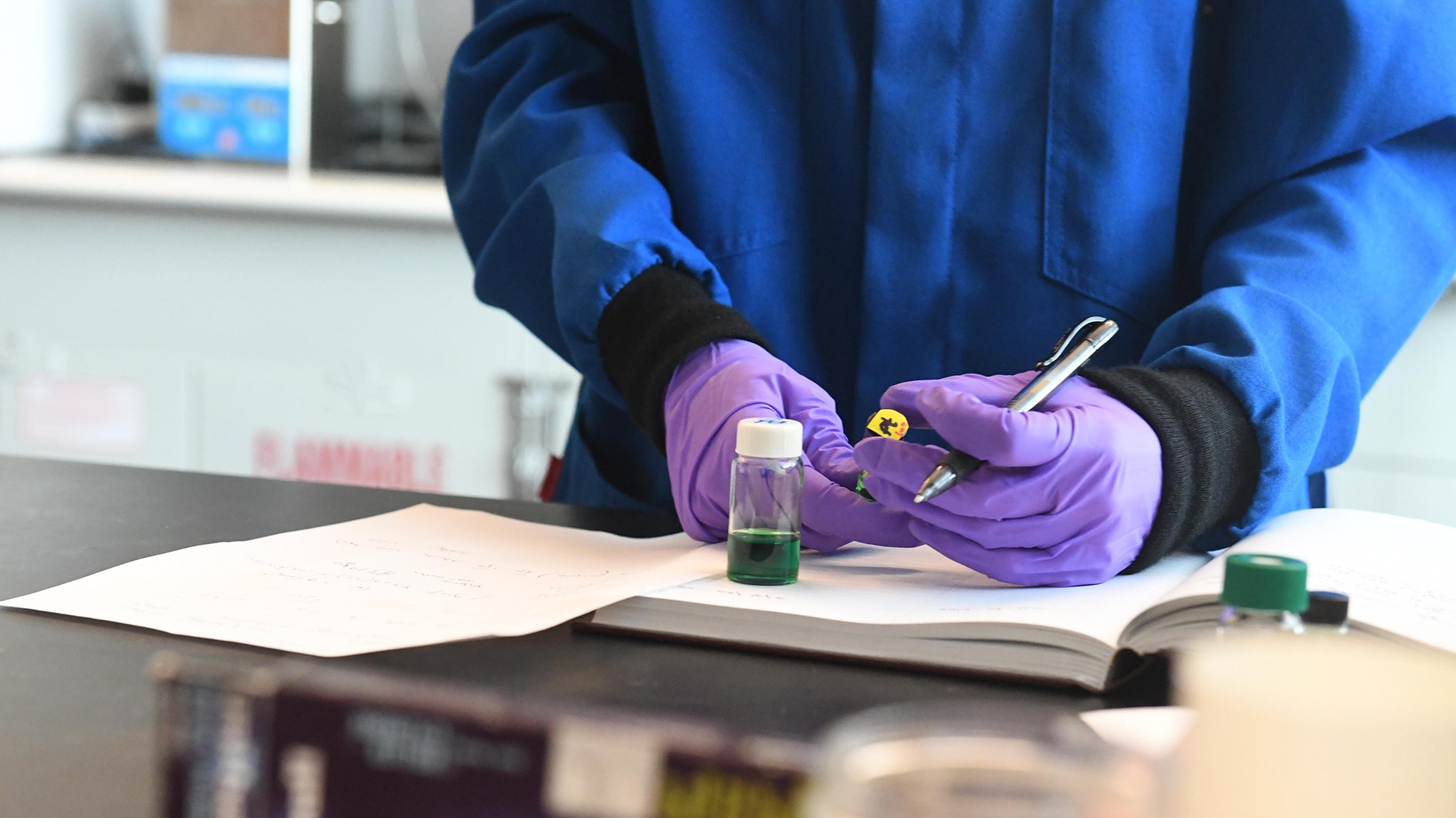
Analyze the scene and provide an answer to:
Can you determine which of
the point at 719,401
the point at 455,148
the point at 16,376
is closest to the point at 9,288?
the point at 16,376

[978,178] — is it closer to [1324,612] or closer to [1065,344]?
[1065,344]

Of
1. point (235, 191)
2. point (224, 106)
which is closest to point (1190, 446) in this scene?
point (235, 191)

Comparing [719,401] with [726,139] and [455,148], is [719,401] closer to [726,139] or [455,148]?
[726,139]

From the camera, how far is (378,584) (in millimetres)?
755

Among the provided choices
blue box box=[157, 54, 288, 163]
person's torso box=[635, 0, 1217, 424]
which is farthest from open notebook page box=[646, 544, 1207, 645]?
blue box box=[157, 54, 288, 163]

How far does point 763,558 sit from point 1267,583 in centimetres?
35

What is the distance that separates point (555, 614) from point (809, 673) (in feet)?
0.43

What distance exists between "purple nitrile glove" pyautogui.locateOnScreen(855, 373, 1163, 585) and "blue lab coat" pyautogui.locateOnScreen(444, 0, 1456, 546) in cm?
14

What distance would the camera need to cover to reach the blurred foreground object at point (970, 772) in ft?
0.90

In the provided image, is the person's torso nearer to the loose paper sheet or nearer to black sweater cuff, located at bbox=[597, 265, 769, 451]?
black sweater cuff, located at bbox=[597, 265, 769, 451]

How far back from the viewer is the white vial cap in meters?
0.75

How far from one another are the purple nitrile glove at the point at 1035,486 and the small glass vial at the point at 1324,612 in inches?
8.7

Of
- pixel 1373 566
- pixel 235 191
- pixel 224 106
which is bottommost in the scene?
pixel 1373 566

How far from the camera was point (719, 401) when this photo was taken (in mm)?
883
